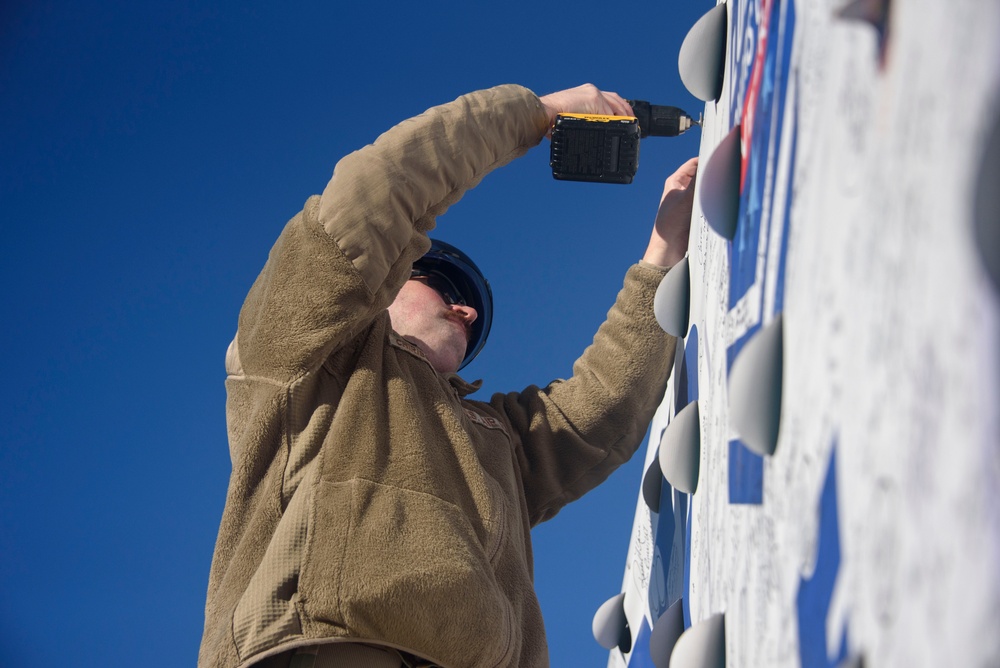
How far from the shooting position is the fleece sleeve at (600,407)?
1.52 m

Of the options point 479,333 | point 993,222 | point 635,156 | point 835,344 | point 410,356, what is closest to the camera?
point 993,222

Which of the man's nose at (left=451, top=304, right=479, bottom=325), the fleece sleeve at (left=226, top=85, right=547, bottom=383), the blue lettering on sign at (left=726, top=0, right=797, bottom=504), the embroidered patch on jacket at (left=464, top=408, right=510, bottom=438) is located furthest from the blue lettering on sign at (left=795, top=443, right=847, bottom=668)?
the man's nose at (left=451, top=304, right=479, bottom=325)

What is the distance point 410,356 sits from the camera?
4.49 ft

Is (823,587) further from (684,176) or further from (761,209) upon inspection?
(684,176)

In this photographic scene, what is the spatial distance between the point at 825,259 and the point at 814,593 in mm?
178

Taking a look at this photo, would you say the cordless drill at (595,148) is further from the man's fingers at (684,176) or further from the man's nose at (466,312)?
the man's nose at (466,312)

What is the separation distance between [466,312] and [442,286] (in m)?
0.07

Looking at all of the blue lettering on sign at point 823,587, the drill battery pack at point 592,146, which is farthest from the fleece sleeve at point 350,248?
the blue lettering on sign at point 823,587

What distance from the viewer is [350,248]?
3.97ft

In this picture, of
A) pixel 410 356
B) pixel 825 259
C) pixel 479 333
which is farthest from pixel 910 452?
pixel 479 333

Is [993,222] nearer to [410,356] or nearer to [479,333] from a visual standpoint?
[410,356]

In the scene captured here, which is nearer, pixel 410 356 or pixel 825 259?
pixel 825 259

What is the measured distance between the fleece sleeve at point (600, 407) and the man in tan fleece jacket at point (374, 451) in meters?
0.01

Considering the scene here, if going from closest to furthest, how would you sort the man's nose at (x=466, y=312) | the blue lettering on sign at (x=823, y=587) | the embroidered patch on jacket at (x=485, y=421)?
the blue lettering on sign at (x=823, y=587) → the embroidered patch on jacket at (x=485, y=421) → the man's nose at (x=466, y=312)
